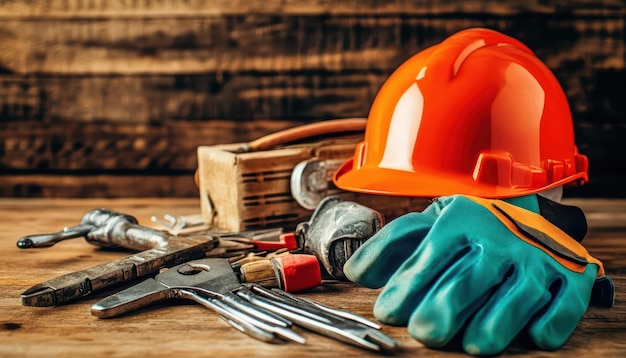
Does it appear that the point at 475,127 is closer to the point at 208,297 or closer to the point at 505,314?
the point at 505,314

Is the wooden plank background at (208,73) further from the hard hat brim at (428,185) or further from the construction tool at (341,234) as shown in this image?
the construction tool at (341,234)

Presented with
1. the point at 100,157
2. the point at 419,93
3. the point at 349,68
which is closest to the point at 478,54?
the point at 419,93

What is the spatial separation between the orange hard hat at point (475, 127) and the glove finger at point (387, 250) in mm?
213

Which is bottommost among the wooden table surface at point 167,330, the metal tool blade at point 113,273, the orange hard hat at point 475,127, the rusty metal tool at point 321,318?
the wooden table surface at point 167,330

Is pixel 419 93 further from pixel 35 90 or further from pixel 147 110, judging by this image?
pixel 35 90

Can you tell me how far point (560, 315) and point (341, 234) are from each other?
0.38 metres

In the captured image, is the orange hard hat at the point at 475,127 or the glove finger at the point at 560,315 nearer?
the glove finger at the point at 560,315

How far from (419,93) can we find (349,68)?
2.47 ft

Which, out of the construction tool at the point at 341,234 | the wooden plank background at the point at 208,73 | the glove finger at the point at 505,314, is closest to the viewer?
the glove finger at the point at 505,314

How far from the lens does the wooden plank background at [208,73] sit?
1895 millimetres

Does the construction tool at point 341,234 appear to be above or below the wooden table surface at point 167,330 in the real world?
above

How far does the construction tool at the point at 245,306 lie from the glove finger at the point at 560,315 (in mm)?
184

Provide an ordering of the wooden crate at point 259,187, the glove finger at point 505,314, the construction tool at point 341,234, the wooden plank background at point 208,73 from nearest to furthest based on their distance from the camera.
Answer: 1. the glove finger at point 505,314
2. the construction tool at point 341,234
3. the wooden crate at point 259,187
4. the wooden plank background at point 208,73

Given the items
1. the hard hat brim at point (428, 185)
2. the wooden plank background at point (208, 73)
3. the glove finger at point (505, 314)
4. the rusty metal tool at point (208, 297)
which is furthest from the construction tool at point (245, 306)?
the wooden plank background at point (208, 73)
